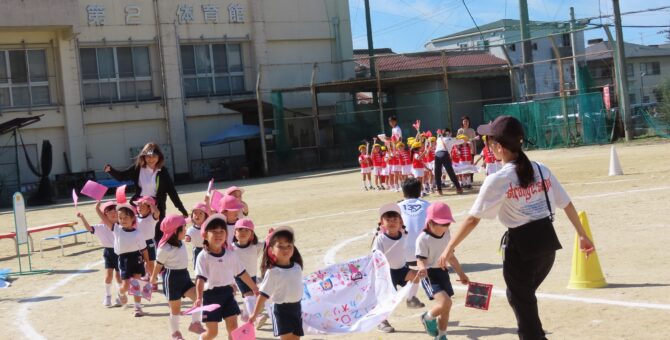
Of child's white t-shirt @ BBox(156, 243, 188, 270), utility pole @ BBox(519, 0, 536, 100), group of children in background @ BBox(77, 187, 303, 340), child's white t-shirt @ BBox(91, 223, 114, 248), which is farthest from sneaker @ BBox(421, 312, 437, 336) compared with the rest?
utility pole @ BBox(519, 0, 536, 100)

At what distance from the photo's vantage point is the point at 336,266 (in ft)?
25.9

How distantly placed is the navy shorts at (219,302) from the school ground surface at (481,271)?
1.09 m

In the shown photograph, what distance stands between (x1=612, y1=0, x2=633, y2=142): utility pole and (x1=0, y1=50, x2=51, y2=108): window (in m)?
25.7

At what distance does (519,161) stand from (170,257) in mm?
4262

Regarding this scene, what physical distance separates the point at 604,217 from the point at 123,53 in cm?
3211

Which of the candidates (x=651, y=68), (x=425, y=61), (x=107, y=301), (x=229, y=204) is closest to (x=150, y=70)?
(x=425, y=61)

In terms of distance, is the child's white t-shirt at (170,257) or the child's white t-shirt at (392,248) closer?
the child's white t-shirt at (392,248)

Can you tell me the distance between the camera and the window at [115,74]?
136 ft

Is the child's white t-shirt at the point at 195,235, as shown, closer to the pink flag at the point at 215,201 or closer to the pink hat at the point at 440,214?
the pink flag at the point at 215,201

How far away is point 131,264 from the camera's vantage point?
35.6 ft

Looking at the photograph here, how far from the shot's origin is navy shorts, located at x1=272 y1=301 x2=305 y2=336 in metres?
6.94

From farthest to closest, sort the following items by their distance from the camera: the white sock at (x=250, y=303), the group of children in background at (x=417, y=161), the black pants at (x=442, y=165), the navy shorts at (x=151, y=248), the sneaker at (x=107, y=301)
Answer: the group of children in background at (x=417, y=161) → the black pants at (x=442, y=165) → the navy shorts at (x=151, y=248) → the sneaker at (x=107, y=301) → the white sock at (x=250, y=303)

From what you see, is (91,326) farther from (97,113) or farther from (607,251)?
(97,113)

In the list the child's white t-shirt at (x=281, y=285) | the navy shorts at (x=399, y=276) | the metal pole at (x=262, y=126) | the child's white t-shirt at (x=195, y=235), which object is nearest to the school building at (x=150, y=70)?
the metal pole at (x=262, y=126)
